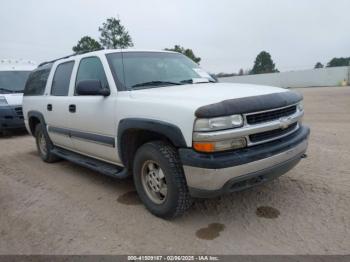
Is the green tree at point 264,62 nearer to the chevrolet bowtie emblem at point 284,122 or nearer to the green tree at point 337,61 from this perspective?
the green tree at point 337,61

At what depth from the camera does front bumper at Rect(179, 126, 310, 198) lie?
2.79 metres

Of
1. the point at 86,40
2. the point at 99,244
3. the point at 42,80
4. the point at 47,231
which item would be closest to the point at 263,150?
the point at 99,244

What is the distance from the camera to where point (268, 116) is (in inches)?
122

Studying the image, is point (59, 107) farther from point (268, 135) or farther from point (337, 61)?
point (337, 61)

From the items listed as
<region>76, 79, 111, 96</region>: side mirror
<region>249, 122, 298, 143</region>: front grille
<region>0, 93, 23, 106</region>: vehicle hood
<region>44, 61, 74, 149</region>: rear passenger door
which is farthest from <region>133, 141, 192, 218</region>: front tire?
<region>0, 93, 23, 106</region>: vehicle hood

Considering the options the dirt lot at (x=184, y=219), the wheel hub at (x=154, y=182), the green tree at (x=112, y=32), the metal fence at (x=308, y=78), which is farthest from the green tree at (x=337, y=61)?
the wheel hub at (x=154, y=182)

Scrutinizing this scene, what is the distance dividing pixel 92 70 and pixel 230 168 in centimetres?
253

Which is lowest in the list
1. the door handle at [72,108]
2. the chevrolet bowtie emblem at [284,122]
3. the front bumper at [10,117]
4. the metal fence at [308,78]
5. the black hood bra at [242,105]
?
the metal fence at [308,78]

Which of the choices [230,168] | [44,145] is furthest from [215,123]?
[44,145]

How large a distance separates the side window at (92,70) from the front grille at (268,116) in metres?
1.91

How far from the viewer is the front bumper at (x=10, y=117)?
30.0 ft

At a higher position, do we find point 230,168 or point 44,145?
point 230,168

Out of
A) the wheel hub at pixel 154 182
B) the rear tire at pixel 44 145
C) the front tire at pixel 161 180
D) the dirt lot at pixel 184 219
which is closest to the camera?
the dirt lot at pixel 184 219

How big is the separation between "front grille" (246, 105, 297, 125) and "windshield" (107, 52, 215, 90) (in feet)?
4.31
